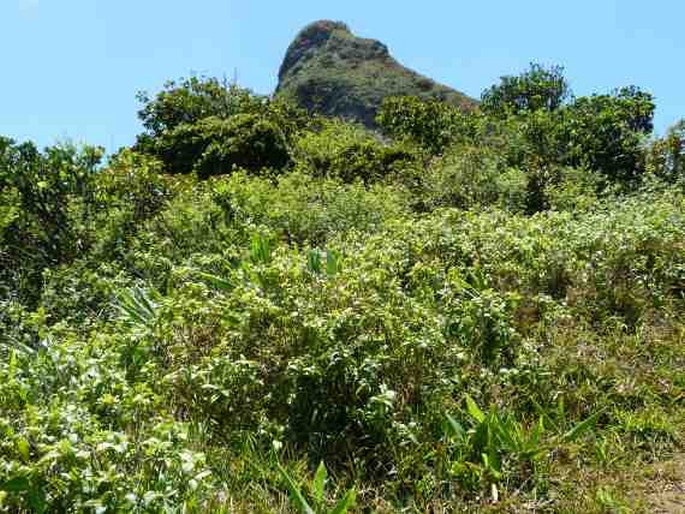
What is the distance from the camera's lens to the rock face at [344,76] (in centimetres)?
3706

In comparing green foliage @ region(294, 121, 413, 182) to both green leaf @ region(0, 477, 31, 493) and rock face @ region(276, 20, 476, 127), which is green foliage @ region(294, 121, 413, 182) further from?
rock face @ region(276, 20, 476, 127)

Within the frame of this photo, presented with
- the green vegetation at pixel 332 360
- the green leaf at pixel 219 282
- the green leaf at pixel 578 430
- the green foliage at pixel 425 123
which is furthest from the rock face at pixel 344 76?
the green leaf at pixel 578 430

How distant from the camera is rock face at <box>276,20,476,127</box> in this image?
37.1 m

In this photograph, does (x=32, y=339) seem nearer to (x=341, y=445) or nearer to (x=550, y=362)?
(x=341, y=445)

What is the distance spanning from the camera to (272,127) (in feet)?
43.8

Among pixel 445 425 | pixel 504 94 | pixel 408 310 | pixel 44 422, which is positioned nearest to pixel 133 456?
pixel 44 422

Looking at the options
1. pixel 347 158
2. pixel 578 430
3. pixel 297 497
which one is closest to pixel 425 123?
pixel 347 158

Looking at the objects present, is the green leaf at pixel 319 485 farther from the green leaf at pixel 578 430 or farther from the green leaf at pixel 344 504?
the green leaf at pixel 578 430

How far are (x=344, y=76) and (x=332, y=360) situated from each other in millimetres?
38416

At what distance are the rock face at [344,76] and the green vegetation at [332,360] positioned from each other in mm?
28856

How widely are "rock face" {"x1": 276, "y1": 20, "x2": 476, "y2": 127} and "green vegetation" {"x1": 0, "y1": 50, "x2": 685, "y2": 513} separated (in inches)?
1136

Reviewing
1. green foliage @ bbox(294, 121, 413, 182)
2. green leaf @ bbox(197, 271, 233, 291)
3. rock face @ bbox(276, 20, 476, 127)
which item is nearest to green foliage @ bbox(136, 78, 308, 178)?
green foliage @ bbox(294, 121, 413, 182)

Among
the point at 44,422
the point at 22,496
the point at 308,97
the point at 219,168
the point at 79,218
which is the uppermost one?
the point at 308,97

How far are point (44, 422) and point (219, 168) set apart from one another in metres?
11.1
